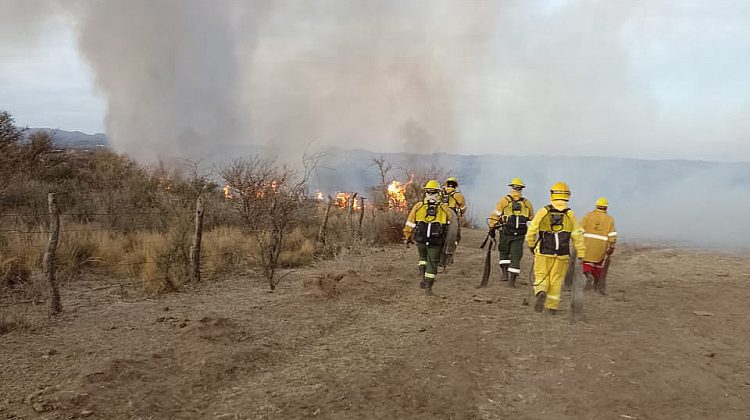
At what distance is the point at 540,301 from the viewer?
713 cm

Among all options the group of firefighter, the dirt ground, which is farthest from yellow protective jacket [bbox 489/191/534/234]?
the dirt ground

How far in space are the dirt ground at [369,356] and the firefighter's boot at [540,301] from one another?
115 millimetres

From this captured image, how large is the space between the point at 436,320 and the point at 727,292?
599 cm

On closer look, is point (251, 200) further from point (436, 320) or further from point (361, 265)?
point (436, 320)

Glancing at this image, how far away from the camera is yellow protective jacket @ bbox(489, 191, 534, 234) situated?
874 cm

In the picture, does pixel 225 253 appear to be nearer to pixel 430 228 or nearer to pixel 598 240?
pixel 430 228

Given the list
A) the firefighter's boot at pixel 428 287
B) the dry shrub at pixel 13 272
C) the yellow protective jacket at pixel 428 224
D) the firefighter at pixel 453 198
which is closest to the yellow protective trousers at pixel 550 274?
the yellow protective jacket at pixel 428 224

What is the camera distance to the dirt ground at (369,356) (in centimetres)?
417

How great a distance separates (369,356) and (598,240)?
5.00 metres

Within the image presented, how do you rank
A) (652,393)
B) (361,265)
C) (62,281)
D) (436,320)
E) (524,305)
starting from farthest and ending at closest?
(361,265)
(62,281)
(524,305)
(436,320)
(652,393)

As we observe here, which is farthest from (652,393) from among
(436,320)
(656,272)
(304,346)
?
(656,272)

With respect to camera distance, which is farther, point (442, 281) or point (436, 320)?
point (442, 281)

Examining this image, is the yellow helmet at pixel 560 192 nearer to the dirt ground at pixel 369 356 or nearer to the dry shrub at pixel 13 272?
the dirt ground at pixel 369 356

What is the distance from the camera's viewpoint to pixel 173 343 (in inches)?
214
